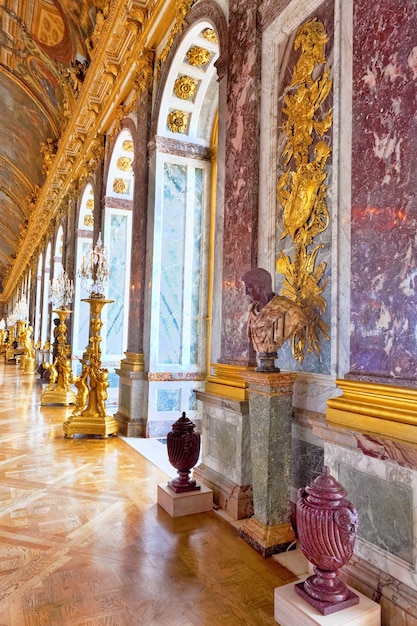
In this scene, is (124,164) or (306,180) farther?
(124,164)

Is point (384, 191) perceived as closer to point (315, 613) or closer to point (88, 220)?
point (315, 613)

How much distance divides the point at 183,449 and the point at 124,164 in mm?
8116

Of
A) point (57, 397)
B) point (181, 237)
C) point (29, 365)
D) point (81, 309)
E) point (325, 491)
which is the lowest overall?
point (29, 365)

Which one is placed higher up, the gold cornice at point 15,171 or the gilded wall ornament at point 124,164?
the gold cornice at point 15,171

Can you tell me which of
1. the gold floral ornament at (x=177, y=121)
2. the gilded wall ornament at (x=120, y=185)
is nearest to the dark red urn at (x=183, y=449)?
the gold floral ornament at (x=177, y=121)

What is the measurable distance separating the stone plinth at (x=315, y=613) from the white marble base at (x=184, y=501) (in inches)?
65.0

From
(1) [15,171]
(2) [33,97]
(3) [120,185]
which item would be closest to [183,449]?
(3) [120,185]

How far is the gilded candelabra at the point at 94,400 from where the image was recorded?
23.7ft

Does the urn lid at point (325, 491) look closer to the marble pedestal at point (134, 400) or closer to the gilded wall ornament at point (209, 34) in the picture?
the marble pedestal at point (134, 400)

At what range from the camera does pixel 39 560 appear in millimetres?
3199

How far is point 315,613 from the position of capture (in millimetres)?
2354

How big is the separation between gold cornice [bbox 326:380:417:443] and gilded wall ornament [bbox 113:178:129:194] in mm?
8897

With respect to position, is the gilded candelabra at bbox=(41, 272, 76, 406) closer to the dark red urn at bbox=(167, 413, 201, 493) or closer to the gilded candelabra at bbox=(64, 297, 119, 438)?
the gilded candelabra at bbox=(64, 297, 119, 438)

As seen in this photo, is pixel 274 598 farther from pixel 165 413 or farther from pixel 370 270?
pixel 165 413
